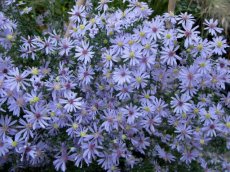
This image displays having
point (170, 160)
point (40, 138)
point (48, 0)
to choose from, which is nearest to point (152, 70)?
point (170, 160)

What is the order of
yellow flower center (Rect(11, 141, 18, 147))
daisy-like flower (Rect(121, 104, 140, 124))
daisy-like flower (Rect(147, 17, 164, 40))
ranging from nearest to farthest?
yellow flower center (Rect(11, 141, 18, 147)), daisy-like flower (Rect(121, 104, 140, 124)), daisy-like flower (Rect(147, 17, 164, 40))

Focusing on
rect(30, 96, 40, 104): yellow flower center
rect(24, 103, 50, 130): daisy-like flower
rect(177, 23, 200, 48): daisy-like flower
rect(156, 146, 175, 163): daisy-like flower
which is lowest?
rect(156, 146, 175, 163): daisy-like flower

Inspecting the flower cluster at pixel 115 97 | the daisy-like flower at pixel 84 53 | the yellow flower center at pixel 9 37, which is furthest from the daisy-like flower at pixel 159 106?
the yellow flower center at pixel 9 37

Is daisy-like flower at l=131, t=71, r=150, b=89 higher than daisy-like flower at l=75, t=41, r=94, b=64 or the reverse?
the reverse

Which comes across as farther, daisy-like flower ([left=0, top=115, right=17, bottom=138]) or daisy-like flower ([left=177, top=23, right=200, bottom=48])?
daisy-like flower ([left=177, top=23, right=200, bottom=48])

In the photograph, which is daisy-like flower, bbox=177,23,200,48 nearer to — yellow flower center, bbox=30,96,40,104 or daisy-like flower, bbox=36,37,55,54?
daisy-like flower, bbox=36,37,55,54

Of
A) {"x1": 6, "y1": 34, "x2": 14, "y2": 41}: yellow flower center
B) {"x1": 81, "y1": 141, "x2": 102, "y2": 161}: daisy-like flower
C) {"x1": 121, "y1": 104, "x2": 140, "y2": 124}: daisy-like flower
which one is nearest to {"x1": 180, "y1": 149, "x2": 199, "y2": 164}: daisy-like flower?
{"x1": 121, "y1": 104, "x2": 140, "y2": 124}: daisy-like flower

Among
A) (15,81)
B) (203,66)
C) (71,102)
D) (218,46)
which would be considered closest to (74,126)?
(71,102)
